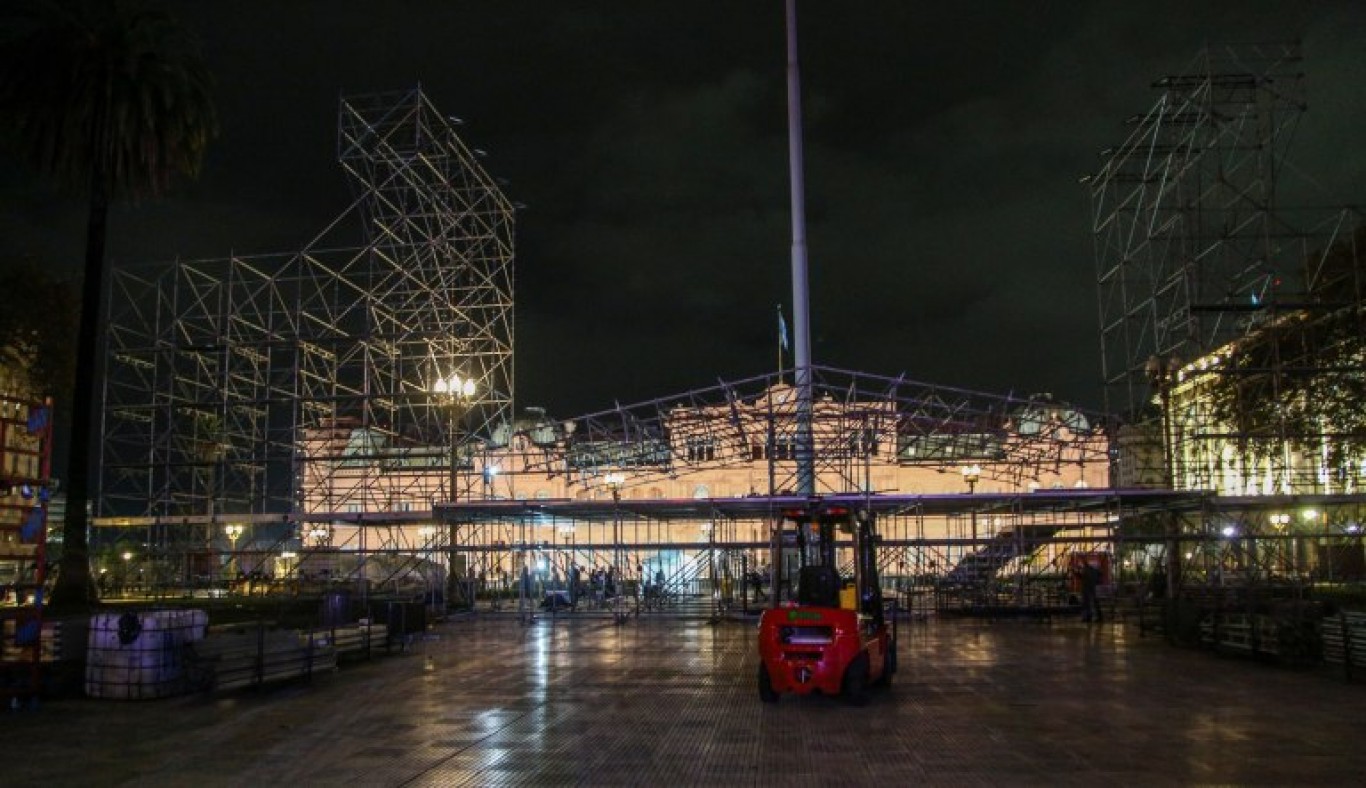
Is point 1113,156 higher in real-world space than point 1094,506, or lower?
higher

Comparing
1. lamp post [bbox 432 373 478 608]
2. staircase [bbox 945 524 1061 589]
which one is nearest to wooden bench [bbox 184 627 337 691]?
lamp post [bbox 432 373 478 608]

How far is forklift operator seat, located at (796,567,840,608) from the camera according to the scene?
1583 centimetres

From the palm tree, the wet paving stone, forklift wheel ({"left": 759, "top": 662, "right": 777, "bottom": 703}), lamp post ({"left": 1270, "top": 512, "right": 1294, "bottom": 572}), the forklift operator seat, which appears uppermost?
the palm tree

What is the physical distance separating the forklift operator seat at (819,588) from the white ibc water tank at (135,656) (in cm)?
877

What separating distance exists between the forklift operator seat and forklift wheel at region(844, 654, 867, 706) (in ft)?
3.66

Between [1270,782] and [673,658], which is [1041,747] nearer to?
[1270,782]

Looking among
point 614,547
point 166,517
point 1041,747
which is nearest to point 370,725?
point 1041,747

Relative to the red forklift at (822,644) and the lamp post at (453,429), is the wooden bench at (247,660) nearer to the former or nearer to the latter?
the red forklift at (822,644)

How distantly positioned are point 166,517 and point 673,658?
2367 cm

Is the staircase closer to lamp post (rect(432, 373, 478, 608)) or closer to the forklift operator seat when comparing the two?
lamp post (rect(432, 373, 478, 608))

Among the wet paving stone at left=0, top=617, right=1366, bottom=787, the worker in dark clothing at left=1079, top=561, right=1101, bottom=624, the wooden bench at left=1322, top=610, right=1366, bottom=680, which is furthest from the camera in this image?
the worker in dark clothing at left=1079, top=561, right=1101, bottom=624

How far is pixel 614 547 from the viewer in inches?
1176

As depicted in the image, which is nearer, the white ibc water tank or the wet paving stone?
the wet paving stone

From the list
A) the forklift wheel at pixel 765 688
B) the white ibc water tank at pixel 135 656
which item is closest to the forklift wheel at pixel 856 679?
the forklift wheel at pixel 765 688
